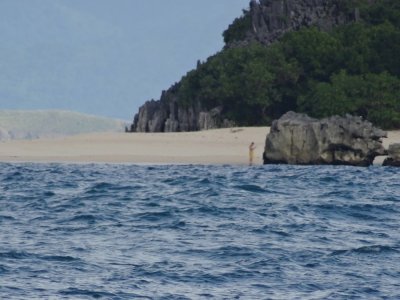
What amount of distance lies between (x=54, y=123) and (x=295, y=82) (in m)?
114

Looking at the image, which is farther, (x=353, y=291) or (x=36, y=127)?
(x=36, y=127)

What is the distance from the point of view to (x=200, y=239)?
26500mm

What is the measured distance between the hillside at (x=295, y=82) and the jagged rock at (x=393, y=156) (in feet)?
40.7

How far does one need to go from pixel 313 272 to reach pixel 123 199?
1385 centimetres

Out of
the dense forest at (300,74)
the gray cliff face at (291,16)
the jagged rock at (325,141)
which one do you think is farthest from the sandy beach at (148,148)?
the gray cliff face at (291,16)

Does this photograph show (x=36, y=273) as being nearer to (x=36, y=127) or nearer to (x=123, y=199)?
(x=123, y=199)

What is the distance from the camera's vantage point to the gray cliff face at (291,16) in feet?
273

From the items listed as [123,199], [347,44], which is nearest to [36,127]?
[347,44]

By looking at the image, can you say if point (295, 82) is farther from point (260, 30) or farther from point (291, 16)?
point (260, 30)

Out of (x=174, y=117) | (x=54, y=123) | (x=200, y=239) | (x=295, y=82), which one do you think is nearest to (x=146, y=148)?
(x=174, y=117)

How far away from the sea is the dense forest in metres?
22.8

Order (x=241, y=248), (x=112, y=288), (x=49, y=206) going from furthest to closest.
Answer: (x=49, y=206) → (x=241, y=248) → (x=112, y=288)

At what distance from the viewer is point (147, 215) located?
3098cm

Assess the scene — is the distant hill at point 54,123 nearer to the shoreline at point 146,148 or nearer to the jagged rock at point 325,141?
the shoreline at point 146,148
